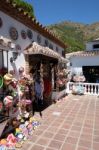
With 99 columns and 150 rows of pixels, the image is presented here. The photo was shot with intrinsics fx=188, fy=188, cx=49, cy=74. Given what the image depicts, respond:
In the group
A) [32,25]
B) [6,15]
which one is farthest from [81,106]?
[6,15]

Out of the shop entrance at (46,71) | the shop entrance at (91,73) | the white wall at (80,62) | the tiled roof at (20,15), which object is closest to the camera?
the tiled roof at (20,15)

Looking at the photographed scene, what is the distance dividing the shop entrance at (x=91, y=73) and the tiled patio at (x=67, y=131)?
10.9 m

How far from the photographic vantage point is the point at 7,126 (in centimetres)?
662

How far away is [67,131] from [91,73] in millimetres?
15056

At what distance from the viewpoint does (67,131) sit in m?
6.91

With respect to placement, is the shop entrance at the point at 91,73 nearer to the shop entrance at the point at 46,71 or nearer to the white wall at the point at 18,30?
the shop entrance at the point at 46,71

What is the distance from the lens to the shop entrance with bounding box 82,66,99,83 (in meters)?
20.7

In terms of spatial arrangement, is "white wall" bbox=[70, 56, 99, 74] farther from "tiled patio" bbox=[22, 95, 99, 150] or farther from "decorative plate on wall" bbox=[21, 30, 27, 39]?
"decorative plate on wall" bbox=[21, 30, 27, 39]

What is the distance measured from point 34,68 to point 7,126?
3.50 metres

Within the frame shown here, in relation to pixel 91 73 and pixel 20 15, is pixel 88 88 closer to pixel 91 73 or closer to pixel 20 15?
pixel 91 73

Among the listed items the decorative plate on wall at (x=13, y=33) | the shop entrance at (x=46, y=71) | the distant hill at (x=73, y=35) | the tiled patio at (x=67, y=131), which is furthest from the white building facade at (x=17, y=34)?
the distant hill at (x=73, y=35)

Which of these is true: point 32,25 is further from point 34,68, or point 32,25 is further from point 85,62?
point 85,62

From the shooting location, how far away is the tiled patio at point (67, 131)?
5793 millimetres

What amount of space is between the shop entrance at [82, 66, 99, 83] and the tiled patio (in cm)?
1089
